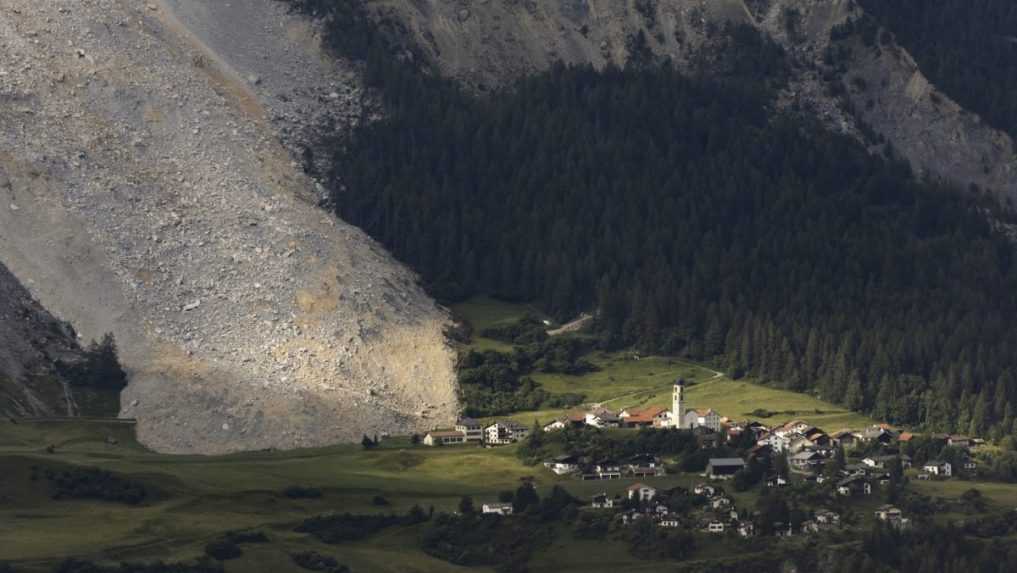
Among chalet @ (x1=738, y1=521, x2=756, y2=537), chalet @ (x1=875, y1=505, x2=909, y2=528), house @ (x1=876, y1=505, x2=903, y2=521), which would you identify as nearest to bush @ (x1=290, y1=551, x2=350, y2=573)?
chalet @ (x1=738, y1=521, x2=756, y2=537)

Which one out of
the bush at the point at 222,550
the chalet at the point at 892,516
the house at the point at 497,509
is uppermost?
the chalet at the point at 892,516

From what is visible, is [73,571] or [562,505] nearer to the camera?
[73,571]

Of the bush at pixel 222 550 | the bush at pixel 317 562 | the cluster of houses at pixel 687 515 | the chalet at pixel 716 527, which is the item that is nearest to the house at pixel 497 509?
the cluster of houses at pixel 687 515

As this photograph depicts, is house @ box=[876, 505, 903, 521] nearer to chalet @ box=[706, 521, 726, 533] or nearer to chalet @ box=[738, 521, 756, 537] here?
chalet @ box=[738, 521, 756, 537]

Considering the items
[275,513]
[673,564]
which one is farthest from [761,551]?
[275,513]

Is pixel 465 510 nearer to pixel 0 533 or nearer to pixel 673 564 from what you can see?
pixel 673 564

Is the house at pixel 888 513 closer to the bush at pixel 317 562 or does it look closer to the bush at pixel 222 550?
the bush at pixel 317 562

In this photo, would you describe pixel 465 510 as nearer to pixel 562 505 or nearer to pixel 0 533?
pixel 562 505

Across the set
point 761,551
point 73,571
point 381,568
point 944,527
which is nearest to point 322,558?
point 381,568
